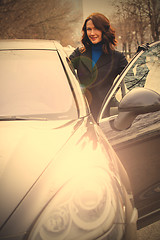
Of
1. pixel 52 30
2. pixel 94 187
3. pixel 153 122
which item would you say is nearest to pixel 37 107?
pixel 94 187

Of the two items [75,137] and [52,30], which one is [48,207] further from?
[52,30]

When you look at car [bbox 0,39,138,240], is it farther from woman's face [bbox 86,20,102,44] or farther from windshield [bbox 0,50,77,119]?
woman's face [bbox 86,20,102,44]

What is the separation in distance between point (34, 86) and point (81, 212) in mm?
1257

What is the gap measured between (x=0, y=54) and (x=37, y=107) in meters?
0.76

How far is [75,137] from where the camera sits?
155 centimetres

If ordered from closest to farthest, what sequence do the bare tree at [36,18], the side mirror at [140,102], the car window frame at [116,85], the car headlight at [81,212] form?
the car headlight at [81,212] → the side mirror at [140,102] → the car window frame at [116,85] → the bare tree at [36,18]

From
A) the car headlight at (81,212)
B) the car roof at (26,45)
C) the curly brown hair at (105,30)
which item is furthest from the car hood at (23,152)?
the curly brown hair at (105,30)

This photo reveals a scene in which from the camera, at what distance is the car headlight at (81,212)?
111 cm

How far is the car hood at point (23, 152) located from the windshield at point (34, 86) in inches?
7.2

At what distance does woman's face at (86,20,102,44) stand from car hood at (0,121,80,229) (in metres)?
2.07

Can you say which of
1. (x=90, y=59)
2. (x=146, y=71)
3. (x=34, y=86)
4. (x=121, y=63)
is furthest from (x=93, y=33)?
(x=34, y=86)

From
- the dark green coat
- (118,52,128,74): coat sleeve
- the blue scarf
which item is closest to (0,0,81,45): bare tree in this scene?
the blue scarf

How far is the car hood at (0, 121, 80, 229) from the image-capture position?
1.18 m

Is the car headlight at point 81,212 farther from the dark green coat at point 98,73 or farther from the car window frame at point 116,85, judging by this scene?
the dark green coat at point 98,73
